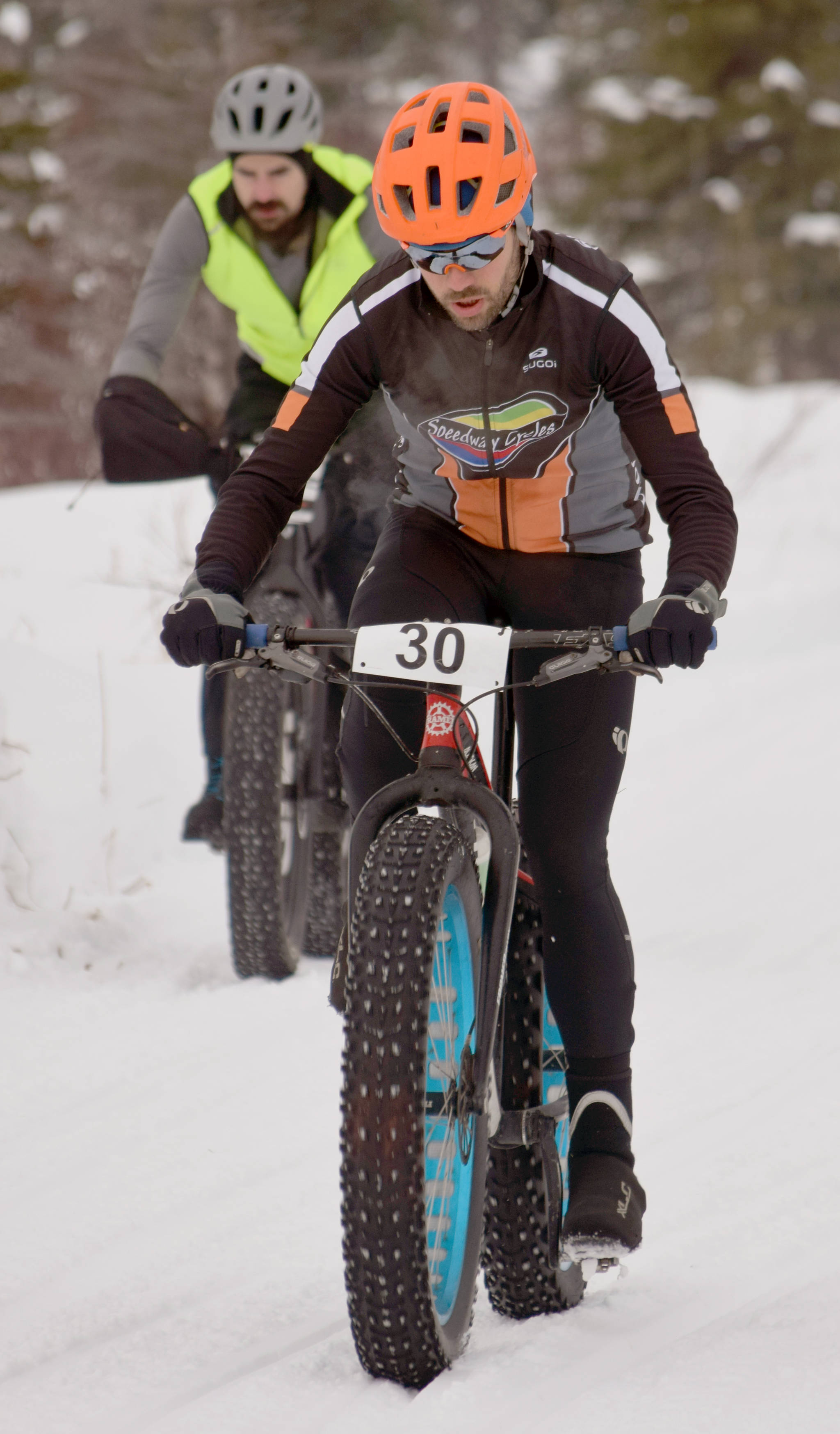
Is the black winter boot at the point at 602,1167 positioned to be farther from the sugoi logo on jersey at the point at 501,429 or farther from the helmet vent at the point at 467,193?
the helmet vent at the point at 467,193

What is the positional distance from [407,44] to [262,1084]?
24.6 meters

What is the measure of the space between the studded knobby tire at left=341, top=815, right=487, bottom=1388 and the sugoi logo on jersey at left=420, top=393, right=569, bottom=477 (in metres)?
0.76

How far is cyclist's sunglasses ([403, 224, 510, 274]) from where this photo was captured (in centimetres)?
253

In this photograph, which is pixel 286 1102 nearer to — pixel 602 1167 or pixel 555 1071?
pixel 555 1071

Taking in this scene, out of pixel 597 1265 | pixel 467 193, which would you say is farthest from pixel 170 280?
pixel 597 1265

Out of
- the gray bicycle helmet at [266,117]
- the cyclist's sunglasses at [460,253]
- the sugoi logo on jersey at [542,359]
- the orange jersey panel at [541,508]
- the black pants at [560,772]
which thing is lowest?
the black pants at [560,772]

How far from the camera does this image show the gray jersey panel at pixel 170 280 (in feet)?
15.4

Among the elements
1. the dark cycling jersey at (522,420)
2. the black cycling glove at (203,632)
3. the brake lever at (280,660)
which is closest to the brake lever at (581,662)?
the dark cycling jersey at (522,420)

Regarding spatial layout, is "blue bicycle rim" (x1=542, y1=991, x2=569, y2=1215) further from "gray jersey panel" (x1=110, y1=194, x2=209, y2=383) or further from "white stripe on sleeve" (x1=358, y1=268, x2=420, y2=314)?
"gray jersey panel" (x1=110, y1=194, x2=209, y2=383)

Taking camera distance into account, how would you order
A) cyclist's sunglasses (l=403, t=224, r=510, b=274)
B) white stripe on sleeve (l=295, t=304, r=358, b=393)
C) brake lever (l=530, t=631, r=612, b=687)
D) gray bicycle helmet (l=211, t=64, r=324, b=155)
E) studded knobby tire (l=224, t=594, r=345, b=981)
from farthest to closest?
gray bicycle helmet (l=211, t=64, r=324, b=155), studded knobby tire (l=224, t=594, r=345, b=981), white stripe on sleeve (l=295, t=304, r=358, b=393), cyclist's sunglasses (l=403, t=224, r=510, b=274), brake lever (l=530, t=631, r=612, b=687)

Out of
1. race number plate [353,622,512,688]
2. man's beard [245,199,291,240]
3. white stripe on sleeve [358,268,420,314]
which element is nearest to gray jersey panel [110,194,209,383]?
man's beard [245,199,291,240]

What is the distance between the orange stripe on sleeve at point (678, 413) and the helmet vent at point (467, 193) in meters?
0.49

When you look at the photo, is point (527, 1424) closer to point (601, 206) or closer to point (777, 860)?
point (777, 860)

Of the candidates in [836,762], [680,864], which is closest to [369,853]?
[680,864]
